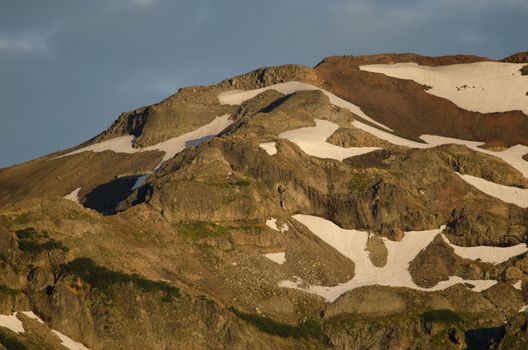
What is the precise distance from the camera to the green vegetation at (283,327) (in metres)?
129

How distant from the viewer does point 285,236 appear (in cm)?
14625

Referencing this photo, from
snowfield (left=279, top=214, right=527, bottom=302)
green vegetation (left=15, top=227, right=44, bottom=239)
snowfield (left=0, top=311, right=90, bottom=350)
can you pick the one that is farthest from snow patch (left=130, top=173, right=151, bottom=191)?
snowfield (left=0, top=311, right=90, bottom=350)

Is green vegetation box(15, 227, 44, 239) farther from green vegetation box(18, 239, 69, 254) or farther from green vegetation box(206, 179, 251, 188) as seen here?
green vegetation box(206, 179, 251, 188)

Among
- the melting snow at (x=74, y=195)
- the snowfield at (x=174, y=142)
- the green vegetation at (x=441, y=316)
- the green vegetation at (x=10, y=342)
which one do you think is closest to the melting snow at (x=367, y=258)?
the green vegetation at (x=441, y=316)

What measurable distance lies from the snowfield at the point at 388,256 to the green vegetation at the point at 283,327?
246 inches

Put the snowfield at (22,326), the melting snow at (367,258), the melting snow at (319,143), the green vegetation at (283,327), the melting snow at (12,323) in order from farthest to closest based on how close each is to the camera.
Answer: the melting snow at (319,143) → the melting snow at (367,258) → the green vegetation at (283,327) → the snowfield at (22,326) → the melting snow at (12,323)

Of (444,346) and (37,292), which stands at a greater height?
(37,292)

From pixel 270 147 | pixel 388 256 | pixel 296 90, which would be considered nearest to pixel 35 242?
pixel 270 147

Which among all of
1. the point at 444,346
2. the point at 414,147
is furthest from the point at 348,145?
the point at 444,346

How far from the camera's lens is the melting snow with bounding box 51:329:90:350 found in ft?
387

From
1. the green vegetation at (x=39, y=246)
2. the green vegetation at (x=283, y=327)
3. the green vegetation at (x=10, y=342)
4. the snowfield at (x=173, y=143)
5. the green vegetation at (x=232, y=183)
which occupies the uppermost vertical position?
the snowfield at (x=173, y=143)

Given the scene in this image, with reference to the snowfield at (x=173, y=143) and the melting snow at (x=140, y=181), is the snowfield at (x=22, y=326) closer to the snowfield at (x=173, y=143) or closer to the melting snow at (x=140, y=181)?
the melting snow at (x=140, y=181)

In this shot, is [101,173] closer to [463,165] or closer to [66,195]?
[66,195]

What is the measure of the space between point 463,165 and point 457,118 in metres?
33.5
